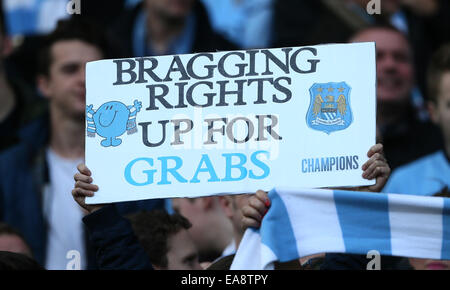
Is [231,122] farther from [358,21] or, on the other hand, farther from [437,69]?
[358,21]

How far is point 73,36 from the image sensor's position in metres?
6.24

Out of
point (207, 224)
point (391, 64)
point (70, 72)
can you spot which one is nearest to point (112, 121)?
point (207, 224)

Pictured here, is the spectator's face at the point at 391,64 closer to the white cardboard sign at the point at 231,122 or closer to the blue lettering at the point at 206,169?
the white cardboard sign at the point at 231,122

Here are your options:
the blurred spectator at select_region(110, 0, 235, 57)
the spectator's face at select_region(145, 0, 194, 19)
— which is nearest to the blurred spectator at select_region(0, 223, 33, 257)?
the blurred spectator at select_region(110, 0, 235, 57)

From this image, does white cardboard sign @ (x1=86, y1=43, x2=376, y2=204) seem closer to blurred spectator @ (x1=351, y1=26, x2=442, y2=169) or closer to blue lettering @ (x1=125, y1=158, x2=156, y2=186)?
blue lettering @ (x1=125, y1=158, x2=156, y2=186)

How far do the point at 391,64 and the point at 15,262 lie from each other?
3.07 m

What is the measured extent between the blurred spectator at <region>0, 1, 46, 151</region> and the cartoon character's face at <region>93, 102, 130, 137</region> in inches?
95.6

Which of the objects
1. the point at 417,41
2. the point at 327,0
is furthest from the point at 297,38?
the point at 417,41

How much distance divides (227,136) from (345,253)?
65 cm

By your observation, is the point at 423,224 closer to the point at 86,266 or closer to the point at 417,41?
the point at 86,266

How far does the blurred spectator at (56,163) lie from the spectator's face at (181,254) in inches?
60.0

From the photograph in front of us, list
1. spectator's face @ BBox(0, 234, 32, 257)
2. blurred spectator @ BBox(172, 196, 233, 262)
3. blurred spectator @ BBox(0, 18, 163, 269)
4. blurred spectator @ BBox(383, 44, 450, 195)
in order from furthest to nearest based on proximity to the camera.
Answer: blurred spectator @ BBox(0, 18, 163, 269) < blurred spectator @ BBox(383, 44, 450, 195) < blurred spectator @ BBox(172, 196, 233, 262) < spectator's face @ BBox(0, 234, 32, 257)

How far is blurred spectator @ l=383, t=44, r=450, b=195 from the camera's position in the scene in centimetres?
581

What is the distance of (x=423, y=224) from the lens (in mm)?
3885
